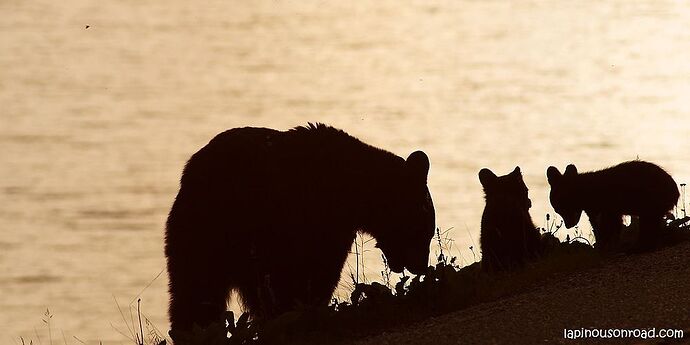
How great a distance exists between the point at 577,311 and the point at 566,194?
3781mm

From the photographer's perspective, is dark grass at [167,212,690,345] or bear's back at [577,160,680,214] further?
bear's back at [577,160,680,214]

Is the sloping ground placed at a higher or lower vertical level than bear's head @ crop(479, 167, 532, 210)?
lower

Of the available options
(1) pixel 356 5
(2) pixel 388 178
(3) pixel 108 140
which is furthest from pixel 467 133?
(1) pixel 356 5

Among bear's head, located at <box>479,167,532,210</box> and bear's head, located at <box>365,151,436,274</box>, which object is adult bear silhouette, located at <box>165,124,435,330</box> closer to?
bear's head, located at <box>365,151,436,274</box>

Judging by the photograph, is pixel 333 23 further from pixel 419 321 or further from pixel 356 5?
pixel 419 321

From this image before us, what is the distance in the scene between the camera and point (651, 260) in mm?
11844

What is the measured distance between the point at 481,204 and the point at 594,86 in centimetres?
1067

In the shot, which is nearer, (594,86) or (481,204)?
(481,204)

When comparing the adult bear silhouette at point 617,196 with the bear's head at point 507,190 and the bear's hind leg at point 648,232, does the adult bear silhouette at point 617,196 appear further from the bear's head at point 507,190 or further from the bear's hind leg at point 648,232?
the bear's head at point 507,190

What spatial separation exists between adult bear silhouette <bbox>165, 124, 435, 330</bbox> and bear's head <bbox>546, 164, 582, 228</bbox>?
2211 millimetres

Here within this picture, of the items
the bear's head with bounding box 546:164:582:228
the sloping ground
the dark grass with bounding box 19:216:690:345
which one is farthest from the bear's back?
the sloping ground

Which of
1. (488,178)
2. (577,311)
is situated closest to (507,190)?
(488,178)

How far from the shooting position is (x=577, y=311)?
10.3 meters

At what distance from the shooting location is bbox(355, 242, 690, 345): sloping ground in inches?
388
